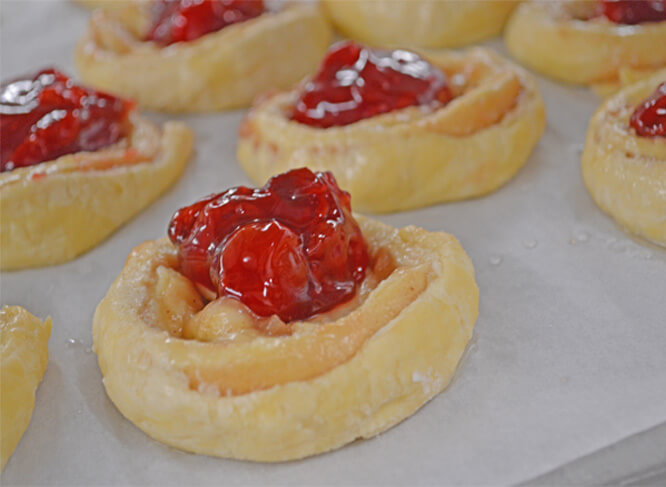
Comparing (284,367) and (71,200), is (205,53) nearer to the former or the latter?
(71,200)

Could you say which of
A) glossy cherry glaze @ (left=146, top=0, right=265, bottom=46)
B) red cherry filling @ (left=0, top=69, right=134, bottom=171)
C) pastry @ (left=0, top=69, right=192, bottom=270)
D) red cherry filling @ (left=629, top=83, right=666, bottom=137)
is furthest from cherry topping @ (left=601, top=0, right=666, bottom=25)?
red cherry filling @ (left=0, top=69, right=134, bottom=171)

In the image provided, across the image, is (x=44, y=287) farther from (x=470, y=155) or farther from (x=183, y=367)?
(x=470, y=155)

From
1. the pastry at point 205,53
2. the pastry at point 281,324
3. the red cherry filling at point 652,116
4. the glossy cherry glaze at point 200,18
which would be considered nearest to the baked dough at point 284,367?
the pastry at point 281,324

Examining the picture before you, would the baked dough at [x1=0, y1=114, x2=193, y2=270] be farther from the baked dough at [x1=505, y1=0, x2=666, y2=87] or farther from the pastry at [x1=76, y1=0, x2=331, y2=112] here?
the baked dough at [x1=505, y1=0, x2=666, y2=87]

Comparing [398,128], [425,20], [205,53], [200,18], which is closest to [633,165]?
Result: [398,128]

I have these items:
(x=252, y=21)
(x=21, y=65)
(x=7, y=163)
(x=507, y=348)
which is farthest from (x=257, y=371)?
(x=21, y=65)

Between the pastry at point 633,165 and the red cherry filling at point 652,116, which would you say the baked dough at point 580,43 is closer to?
the pastry at point 633,165
